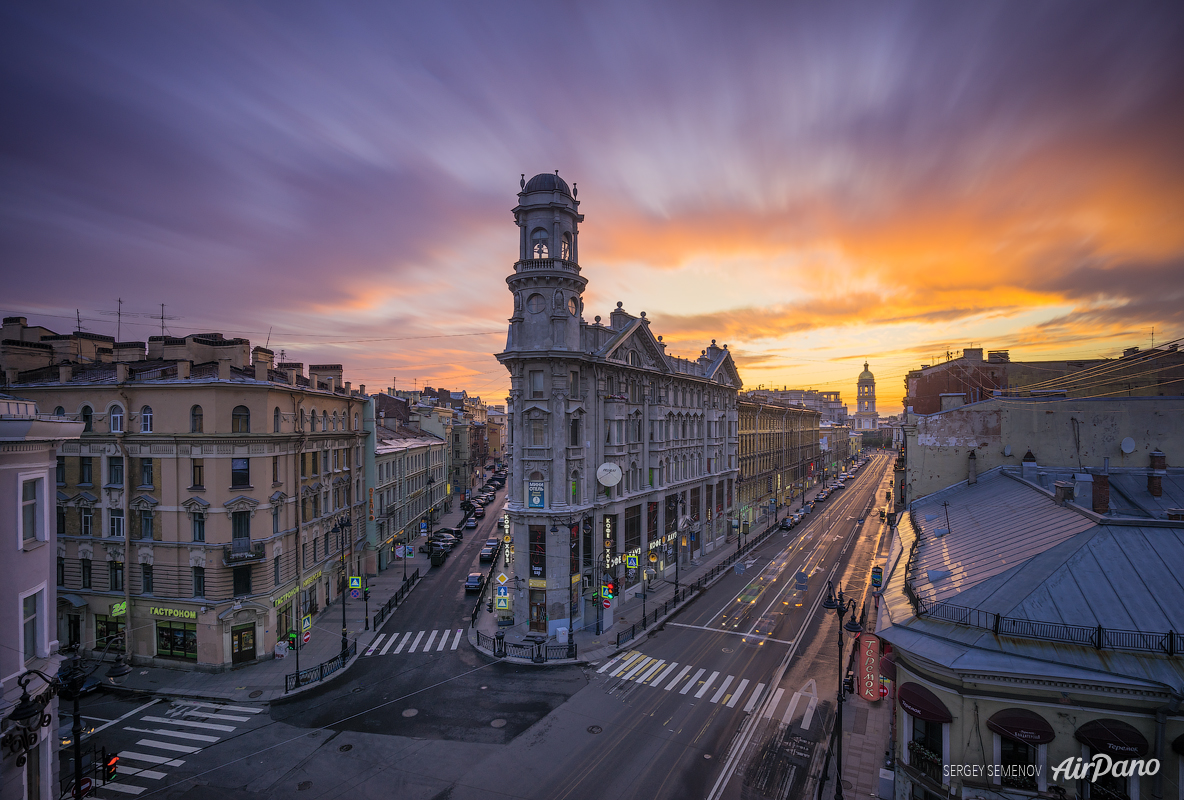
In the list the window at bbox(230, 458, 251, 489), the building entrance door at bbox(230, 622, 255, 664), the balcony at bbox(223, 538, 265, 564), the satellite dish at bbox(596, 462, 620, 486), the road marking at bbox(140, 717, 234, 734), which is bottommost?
the road marking at bbox(140, 717, 234, 734)

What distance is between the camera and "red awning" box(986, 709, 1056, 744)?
45.4ft

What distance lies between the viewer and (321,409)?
37.5 m

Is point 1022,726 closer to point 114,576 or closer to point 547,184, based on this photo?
point 547,184

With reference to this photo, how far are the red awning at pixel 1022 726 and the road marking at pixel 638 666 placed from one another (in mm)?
17698

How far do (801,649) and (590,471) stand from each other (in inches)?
669

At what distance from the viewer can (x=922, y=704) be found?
15172mm

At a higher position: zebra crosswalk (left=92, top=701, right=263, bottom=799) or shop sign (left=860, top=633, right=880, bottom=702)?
shop sign (left=860, top=633, right=880, bottom=702)

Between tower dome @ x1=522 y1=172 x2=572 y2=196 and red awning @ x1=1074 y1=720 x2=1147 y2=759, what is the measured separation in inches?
1388

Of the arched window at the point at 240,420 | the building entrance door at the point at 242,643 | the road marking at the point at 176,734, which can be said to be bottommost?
the road marking at the point at 176,734

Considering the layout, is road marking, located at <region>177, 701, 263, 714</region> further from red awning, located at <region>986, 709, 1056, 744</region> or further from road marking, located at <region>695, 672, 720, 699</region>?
red awning, located at <region>986, 709, 1056, 744</region>

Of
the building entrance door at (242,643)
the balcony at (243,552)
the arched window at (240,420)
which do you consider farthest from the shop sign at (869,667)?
the arched window at (240,420)

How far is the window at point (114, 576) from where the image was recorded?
99.7ft

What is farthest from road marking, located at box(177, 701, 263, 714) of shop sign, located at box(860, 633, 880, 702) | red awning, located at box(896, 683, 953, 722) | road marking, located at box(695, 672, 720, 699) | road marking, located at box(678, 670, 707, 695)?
red awning, located at box(896, 683, 953, 722)

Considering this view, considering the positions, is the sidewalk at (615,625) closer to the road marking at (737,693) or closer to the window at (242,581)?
the road marking at (737,693)
